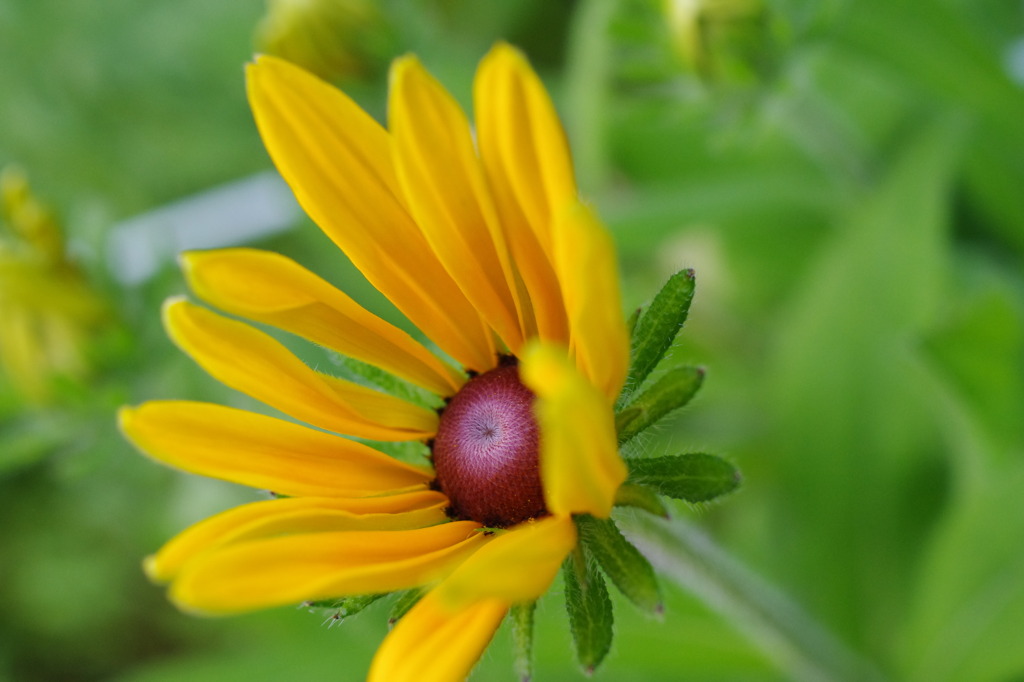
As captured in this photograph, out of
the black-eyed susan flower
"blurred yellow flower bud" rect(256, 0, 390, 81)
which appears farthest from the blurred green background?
the black-eyed susan flower

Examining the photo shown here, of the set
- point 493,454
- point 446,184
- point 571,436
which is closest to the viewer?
point 571,436

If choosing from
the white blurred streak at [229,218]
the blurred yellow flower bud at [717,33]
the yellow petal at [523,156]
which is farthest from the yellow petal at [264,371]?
the white blurred streak at [229,218]

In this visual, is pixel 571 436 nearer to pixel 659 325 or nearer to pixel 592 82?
pixel 659 325

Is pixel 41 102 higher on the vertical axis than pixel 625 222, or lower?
higher

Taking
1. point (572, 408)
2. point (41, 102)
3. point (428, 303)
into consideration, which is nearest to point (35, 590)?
point (41, 102)

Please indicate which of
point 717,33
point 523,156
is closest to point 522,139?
point 523,156

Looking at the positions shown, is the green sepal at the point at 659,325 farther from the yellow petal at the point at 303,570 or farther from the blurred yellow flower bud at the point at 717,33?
the blurred yellow flower bud at the point at 717,33

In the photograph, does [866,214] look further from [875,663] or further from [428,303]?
[428,303]

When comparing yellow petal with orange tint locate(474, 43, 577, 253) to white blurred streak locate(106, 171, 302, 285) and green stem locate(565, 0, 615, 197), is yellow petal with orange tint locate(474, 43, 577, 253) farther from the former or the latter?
white blurred streak locate(106, 171, 302, 285)
